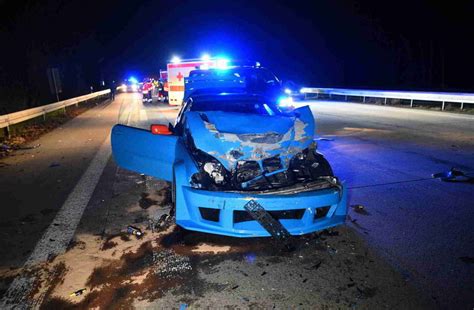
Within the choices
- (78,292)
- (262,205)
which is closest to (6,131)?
(78,292)

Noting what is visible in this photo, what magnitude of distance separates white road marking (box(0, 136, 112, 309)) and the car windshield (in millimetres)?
2317

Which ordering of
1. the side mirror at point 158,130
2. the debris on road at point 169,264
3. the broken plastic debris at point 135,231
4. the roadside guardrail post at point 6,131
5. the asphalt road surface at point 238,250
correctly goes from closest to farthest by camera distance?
the asphalt road surface at point 238,250
the debris on road at point 169,264
the broken plastic debris at point 135,231
the side mirror at point 158,130
the roadside guardrail post at point 6,131

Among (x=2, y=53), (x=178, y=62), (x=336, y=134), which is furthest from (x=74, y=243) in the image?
(x=2, y=53)

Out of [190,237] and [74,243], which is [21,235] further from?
[190,237]

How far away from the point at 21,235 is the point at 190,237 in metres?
2.09

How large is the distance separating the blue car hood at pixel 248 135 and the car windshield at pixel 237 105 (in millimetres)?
1291

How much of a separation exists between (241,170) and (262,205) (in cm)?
74

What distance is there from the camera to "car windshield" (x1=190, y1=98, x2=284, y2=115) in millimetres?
5926

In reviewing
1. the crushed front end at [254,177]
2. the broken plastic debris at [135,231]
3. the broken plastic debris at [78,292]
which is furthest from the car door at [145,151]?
the broken plastic debris at [78,292]

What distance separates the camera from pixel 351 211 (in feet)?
15.7

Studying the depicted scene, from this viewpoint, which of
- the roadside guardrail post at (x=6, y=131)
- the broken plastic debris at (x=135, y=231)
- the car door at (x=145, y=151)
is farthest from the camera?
the roadside guardrail post at (x=6, y=131)

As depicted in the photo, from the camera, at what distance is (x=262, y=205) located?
11.4 ft

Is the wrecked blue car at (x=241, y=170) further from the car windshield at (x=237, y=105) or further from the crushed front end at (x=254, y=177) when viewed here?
the car windshield at (x=237, y=105)

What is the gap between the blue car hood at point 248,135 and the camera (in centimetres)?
411
